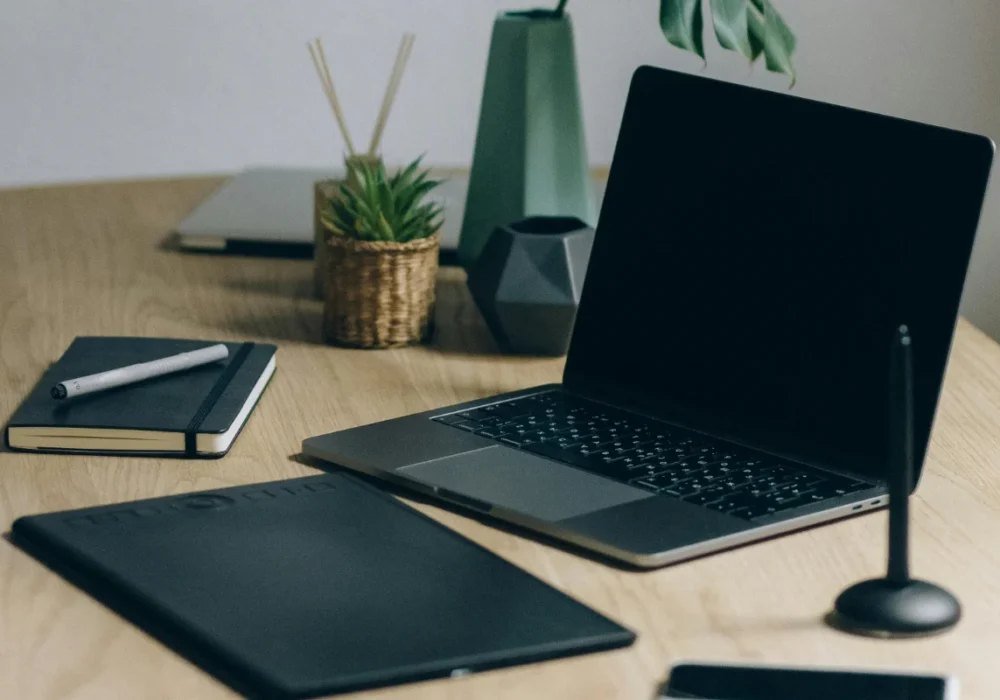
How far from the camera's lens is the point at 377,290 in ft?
3.75

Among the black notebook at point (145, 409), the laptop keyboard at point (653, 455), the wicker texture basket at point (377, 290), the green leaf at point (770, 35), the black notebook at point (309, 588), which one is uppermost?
the green leaf at point (770, 35)

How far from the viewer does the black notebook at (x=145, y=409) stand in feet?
2.96

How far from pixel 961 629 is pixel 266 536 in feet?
1.22

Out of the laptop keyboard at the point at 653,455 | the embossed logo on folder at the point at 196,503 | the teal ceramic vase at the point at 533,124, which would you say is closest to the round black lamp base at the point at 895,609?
the laptop keyboard at the point at 653,455

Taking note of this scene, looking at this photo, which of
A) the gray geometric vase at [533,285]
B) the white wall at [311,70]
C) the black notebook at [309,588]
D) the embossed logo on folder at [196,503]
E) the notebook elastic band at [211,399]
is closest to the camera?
the black notebook at [309,588]

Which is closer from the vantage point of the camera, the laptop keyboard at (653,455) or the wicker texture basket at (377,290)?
the laptop keyboard at (653,455)

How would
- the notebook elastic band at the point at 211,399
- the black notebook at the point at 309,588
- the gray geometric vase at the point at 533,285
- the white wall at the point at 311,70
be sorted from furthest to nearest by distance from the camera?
the white wall at the point at 311,70 < the gray geometric vase at the point at 533,285 < the notebook elastic band at the point at 211,399 < the black notebook at the point at 309,588

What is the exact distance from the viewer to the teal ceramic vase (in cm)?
126

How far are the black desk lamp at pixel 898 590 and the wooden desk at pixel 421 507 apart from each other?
0.01m

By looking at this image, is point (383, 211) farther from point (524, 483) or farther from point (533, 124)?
point (524, 483)

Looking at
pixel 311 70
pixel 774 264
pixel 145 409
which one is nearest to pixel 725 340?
pixel 774 264

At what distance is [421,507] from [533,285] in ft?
1.11

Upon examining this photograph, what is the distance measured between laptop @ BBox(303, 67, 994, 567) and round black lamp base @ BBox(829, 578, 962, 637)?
0.31 feet

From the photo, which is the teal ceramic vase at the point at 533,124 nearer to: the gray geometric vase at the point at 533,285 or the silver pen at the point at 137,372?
the gray geometric vase at the point at 533,285
